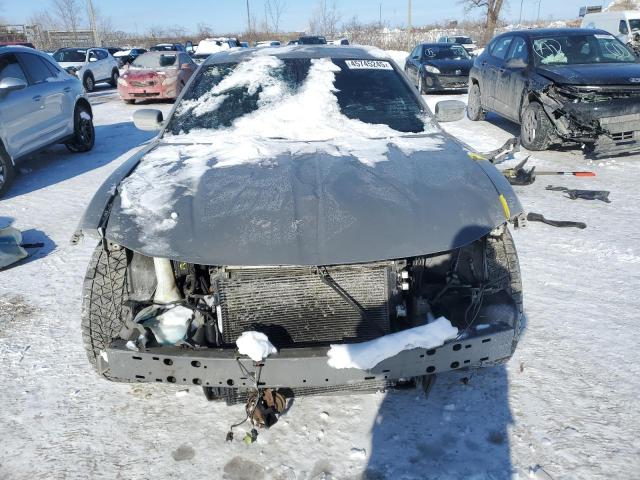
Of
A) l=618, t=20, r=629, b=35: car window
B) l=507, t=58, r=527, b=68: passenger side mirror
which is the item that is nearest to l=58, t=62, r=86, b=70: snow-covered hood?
l=507, t=58, r=527, b=68: passenger side mirror

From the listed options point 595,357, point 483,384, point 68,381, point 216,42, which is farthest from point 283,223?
point 216,42

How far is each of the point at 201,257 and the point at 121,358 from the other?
1.78ft

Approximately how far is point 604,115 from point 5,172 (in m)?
7.68

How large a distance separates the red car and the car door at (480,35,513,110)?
7758mm

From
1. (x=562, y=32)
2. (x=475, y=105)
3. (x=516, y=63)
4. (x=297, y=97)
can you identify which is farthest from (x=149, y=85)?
(x=297, y=97)

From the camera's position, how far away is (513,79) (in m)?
8.47

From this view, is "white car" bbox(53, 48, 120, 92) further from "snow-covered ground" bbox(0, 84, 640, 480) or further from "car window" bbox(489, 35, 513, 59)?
"snow-covered ground" bbox(0, 84, 640, 480)

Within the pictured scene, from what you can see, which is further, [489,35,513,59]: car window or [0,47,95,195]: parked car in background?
[489,35,513,59]: car window

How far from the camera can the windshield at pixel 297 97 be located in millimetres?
3623

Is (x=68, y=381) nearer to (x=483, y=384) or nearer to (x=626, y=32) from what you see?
(x=483, y=384)

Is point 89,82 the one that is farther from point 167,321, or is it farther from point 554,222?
point 167,321

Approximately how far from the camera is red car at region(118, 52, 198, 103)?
14117 millimetres

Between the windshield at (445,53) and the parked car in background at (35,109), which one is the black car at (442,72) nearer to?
the windshield at (445,53)

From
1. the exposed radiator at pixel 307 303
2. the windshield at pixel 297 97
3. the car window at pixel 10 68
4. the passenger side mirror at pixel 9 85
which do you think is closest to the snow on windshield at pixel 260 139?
the windshield at pixel 297 97
